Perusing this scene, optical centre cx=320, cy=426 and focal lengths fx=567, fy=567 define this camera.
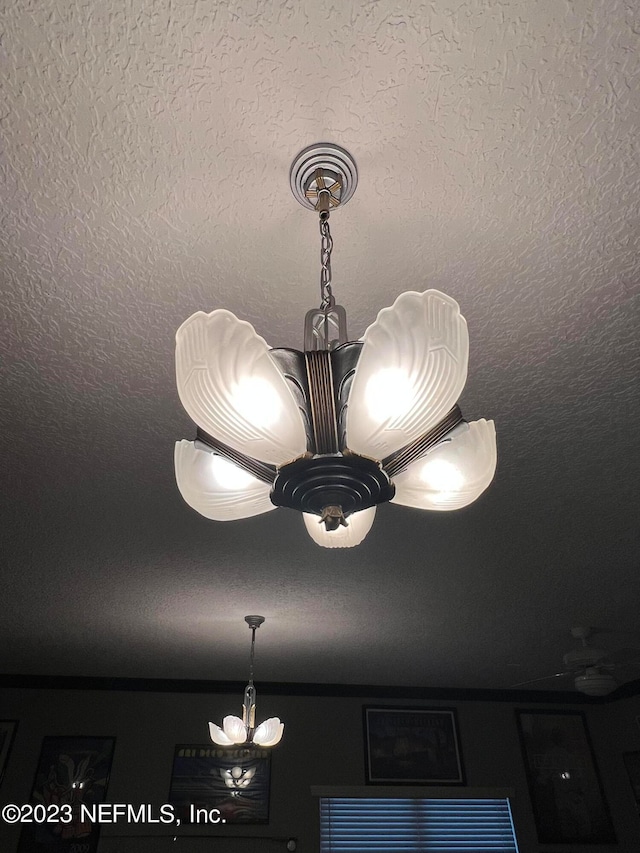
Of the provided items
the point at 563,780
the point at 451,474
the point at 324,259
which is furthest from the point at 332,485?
the point at 563,780

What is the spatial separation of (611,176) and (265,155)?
2.19 feet

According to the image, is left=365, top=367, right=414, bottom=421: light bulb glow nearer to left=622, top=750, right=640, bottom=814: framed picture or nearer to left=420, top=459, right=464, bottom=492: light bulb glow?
left=420, top=459, right=464, bottom=492: light bulb glow

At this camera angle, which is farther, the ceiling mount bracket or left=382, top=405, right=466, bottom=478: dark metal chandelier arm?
the ceiling mount bracket

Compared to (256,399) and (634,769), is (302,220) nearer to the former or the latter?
(256,399)

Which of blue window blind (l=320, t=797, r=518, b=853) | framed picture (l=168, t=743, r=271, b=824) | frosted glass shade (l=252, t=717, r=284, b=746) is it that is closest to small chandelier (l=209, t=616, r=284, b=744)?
frosted glass shade (l=252, t=717, r=284, b=746)

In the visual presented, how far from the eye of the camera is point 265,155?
41.6 inches

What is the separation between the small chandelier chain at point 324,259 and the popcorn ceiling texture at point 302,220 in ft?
0.23

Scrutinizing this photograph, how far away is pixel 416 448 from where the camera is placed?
0.86 meters

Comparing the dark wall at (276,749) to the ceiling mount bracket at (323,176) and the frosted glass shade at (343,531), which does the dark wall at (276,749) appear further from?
the ceiling mount bracket at (323,176)

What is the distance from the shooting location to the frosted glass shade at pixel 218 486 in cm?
93

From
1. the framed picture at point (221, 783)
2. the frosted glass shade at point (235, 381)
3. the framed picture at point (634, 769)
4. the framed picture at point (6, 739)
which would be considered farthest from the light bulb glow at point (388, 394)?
the framed picture at point (634, 769)

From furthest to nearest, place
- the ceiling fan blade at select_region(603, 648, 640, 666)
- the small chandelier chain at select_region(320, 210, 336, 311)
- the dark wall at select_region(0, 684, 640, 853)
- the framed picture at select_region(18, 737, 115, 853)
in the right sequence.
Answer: the dark wall at select_region(0, 684, 640, 853)
the framed picture at select_region(18, 737, 115, 853)
the ceiling fan blade at select_region(603, 648, 640, 666)
the small chandelier chain at select_region(320, 210, 336, 311)

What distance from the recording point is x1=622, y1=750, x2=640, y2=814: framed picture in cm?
483

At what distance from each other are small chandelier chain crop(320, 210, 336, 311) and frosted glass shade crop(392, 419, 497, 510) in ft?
1.06
